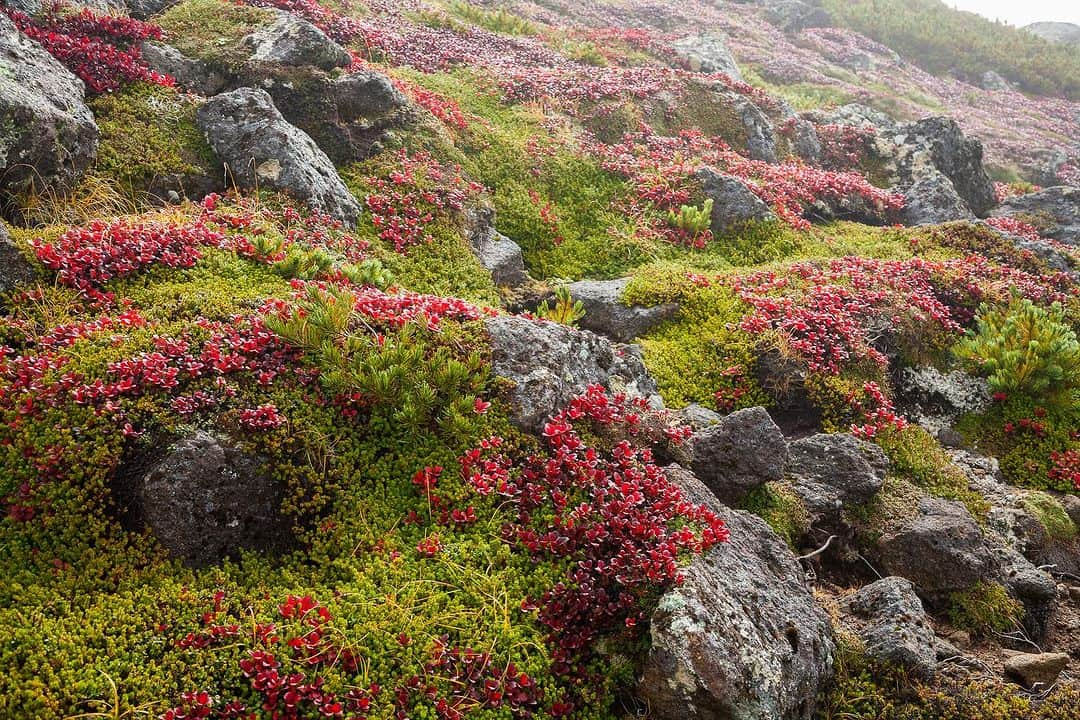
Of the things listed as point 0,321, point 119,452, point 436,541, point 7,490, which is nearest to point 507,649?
point 436,541

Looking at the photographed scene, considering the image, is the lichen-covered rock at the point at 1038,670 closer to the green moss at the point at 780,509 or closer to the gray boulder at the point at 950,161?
the green moss at the point at 780,509

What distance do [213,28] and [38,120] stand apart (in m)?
6.30

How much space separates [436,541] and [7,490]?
347 centimetres

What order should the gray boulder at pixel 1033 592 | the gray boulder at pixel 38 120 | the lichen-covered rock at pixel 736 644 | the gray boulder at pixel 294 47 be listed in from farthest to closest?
the gray boulder at pixel 294 47 < the gray boulder at pixel 38 120 < the gray boulder at pixel 1033 592 < the lichen-covered rock at pixel 736 644

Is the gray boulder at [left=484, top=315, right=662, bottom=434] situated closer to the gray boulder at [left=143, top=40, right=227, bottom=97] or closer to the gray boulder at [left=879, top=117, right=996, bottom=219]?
the gray boulder at [left=143, top=40, right=227, bottom=97]

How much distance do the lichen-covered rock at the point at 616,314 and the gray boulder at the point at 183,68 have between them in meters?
8.17

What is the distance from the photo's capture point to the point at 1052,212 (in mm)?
18203

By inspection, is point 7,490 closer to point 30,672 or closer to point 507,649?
point 30,672

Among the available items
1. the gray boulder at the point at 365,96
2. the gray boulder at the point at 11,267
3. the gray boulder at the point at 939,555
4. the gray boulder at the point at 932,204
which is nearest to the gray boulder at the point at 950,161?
the gray boulder at the point at 932,204

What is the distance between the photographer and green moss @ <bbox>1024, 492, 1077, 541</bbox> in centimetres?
800

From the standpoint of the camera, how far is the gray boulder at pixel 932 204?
1747cm

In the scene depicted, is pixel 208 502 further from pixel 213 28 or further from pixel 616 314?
pixel 213 28

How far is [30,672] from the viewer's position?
13.3 ft

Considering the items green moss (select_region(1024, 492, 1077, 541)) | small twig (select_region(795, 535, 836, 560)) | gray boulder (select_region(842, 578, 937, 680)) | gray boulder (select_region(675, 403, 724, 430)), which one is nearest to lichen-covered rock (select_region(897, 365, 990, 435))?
green moss (select_region(1024, 492, 1077, 541))
